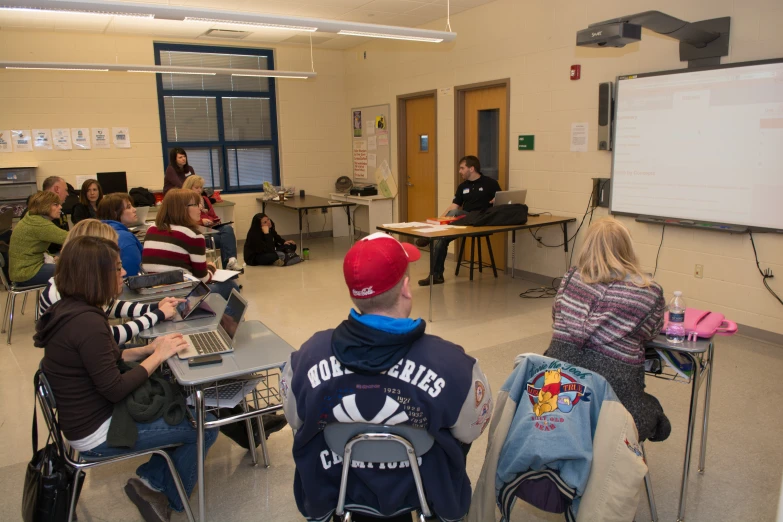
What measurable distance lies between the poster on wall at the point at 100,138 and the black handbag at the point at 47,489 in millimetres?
6467

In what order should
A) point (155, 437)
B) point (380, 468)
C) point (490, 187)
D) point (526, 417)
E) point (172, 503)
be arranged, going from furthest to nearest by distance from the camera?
point (490, 187) → point (172, 503) → point (155, 437) → point (526, 417) → point (380, 468)

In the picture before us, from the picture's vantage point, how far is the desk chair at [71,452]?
194 cm

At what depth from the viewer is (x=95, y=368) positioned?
1.92 m

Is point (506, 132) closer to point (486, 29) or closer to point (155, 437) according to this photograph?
point (486, 29)

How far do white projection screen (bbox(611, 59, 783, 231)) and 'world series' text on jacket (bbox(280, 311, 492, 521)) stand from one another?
3541mm

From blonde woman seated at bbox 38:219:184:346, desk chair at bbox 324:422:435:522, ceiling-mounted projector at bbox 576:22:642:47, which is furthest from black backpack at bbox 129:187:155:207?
desk chair at bbox 324:422:435:522

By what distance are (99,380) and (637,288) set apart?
1865mm

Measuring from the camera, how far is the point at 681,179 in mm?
4555

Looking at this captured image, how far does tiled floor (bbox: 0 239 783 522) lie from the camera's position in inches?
95.2

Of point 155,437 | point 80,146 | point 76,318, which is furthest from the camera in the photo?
point 80,146

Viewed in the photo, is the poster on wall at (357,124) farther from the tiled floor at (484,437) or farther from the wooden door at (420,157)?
the tiled floor at (484,437)

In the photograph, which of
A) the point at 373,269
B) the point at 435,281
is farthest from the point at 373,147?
the point at 373,269

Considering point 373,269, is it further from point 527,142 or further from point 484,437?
point 527,142

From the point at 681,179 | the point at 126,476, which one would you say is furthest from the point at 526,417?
the point at 681,179
